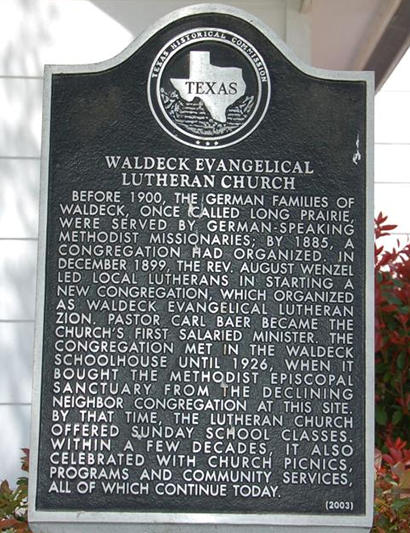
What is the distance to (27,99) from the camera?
6.18 m

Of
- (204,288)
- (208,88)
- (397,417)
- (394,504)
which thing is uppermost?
(208,88)

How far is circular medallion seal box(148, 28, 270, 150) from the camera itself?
4422 millimetres

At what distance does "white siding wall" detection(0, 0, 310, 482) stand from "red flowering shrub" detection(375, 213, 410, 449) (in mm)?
1585

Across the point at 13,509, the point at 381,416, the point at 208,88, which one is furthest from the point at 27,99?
the point at 381,416

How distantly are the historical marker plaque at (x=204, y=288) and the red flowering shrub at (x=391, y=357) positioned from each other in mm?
1848

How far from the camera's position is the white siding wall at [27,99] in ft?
19.7

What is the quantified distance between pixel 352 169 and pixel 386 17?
12.0ft

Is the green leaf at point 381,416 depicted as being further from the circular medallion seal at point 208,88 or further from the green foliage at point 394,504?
the circular medallion seal at point 208,88

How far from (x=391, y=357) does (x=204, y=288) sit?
2.36m

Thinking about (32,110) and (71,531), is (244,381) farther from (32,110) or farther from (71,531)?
(32,110)

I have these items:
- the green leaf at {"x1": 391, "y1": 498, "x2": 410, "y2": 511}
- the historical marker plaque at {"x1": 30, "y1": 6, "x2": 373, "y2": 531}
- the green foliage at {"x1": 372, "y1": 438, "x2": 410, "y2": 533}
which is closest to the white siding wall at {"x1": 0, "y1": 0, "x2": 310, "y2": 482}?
the historical marker plaque at {"x1": 30, "y1": 6, "x2": 373, "y2": 531}

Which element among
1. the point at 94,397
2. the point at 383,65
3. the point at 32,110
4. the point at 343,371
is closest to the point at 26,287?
the point at 32,110

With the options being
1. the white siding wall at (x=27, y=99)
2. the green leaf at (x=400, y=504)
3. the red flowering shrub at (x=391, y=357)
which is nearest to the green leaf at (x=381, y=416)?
the red flowering shrub at (x=391, y=357)

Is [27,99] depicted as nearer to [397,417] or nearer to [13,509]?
[13,509]
